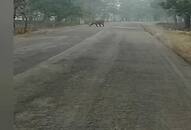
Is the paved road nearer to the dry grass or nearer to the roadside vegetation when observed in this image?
the dry grass

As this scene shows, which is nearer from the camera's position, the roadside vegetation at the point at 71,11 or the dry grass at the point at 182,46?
the dry grass at the point at 182,46

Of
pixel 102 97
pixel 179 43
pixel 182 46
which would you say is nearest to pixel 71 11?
pixel 179 43

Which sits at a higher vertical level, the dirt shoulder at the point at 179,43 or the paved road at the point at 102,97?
the paved road at the point at 102,97

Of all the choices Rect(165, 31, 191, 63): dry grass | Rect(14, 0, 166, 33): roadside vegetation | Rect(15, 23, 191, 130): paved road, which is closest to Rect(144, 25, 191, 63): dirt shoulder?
Rect(165, 31, 191, 63): dry grass

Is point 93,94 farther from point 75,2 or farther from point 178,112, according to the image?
point 75,2

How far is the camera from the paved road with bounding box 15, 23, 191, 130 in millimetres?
5488

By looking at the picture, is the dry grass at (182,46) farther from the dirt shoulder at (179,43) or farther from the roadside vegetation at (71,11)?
the roadside vegetation at (71,11)

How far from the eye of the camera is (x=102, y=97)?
25.0 feet

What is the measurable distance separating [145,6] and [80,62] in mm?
162360

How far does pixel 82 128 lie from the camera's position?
508 cm

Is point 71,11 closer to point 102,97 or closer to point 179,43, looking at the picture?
point 179,43

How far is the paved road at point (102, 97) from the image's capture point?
5488 millimetres

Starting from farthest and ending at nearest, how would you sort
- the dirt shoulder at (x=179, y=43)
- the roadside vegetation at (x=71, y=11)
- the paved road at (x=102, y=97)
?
1. the roadside vegetation at (x=71, y=11)
2. the dirt shoulder at (x=179, y=43)
3. the paved road at (x=102, y=97)

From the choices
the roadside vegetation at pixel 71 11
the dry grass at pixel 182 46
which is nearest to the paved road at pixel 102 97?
the dry grass at pixel 182 46
